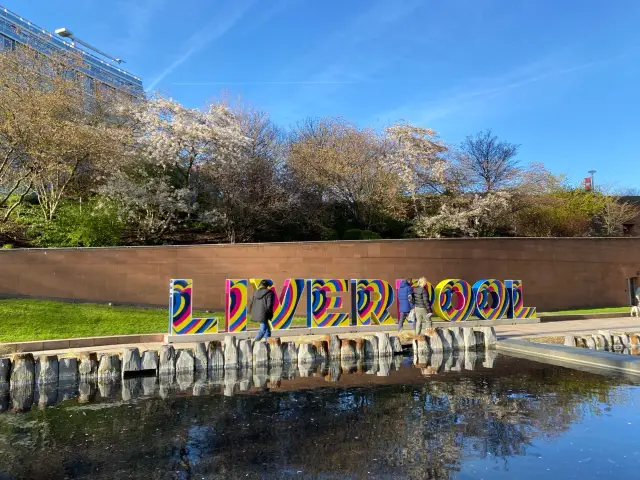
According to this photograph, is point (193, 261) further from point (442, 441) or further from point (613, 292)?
point (613, 292)

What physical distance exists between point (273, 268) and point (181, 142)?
27.5 ft

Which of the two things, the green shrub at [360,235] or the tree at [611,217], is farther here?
the tree at [611,217]

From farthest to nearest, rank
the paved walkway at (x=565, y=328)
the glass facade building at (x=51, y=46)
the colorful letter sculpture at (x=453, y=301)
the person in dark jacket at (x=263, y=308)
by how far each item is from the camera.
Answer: the glass facade building at (x=51, y=46) < the colorful letter sculpture at (x=453, y=301) < the paved walkway at (x=565, y=328) < the person in dark jacket at (x=263, y=308)

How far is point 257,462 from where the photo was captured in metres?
5.08

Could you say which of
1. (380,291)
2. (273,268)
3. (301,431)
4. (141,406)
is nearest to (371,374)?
(301,431)

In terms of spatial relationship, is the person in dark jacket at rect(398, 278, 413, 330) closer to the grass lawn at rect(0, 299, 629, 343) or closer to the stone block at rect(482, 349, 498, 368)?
the stone block at rect(482, 349, 498, 368)

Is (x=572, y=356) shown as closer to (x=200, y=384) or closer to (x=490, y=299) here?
(x=490, y=299)

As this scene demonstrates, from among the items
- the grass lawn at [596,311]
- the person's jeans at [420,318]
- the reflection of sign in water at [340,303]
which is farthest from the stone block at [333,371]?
the grass lawn at [596,311]

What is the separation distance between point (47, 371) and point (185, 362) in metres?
2.59

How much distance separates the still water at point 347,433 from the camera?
488 cm

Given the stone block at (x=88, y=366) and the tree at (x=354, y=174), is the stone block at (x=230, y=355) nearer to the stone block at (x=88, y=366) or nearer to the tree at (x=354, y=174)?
the stone block at (x=88, y=366)

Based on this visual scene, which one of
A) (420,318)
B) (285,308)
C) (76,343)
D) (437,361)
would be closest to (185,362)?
(76,343)

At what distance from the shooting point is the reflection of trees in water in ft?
16.5

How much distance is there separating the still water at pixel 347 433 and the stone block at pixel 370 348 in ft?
8.98
